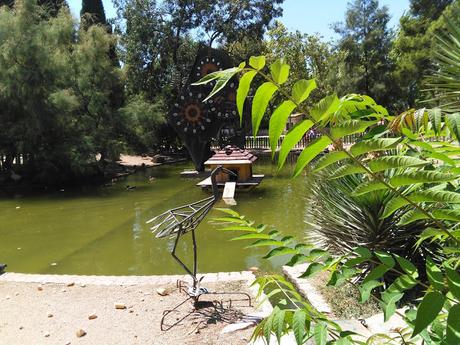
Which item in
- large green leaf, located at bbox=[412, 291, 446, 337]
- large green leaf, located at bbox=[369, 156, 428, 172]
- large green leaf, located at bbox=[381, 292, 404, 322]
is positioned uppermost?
large green leaf, located at bbox=[369, 156, 428, 172]

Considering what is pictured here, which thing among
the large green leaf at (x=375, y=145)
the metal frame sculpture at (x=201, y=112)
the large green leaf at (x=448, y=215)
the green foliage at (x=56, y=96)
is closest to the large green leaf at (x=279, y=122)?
the large green leaf at (x=375, y=145)

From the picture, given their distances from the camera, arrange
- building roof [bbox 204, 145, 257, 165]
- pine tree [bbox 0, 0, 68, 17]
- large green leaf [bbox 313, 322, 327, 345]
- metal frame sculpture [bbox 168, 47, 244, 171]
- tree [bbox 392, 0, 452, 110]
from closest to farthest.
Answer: large green leaf [bbox 313, 322, 327, 345], building roof [bbox 204, 145, 257, 165], metal frame sculpture [bbox 168, 47, 244, 171], pine tree [bbox 0, 0, 68, 17], tree [bbox 392, 0, 452, 110]

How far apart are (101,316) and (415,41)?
23753 millimetres

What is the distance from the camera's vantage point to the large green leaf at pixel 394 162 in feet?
2.47

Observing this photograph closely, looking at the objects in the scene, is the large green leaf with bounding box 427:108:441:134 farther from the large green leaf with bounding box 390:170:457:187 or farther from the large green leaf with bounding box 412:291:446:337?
the large green leaf with bounding box 412:291:446:337

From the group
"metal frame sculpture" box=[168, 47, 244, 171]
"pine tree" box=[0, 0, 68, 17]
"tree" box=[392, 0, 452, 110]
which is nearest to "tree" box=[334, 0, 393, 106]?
"tree" box=[392, 0, 452, 110]

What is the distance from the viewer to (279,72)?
2.83 ft

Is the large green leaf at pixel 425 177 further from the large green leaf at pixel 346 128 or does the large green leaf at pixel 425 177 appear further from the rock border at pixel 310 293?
the rock border at pixel 310 293

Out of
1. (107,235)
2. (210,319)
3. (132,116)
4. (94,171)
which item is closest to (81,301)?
(210,319)

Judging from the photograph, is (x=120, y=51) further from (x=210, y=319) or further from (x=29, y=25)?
(x=210, y=319)

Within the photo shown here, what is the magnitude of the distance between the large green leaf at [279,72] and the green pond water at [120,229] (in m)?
5.30

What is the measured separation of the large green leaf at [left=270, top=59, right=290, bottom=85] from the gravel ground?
309 cm

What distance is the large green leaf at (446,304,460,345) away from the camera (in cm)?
82

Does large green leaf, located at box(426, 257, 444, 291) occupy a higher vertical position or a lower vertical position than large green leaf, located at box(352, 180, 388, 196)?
lower
